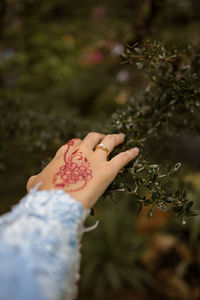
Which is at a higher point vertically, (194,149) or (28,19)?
(28,19)

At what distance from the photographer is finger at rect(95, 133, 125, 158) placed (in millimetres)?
964

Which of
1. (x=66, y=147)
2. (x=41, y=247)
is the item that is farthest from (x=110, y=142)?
(x=41, y=247)

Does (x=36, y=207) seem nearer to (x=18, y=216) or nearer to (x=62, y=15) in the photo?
(x=18, y=216)

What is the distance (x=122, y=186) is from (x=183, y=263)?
1742mm

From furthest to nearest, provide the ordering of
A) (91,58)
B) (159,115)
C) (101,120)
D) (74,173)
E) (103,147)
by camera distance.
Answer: (91,58), (101,120), (159,115), (103,147), (74,173)

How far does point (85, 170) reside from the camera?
893 millimetres

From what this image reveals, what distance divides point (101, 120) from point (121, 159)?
861mm

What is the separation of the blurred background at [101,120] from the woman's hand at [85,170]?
2.07 feet

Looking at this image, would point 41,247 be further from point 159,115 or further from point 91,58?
point 91,58

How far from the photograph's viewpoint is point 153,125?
1.21 metres

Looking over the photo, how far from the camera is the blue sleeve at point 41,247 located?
59cm

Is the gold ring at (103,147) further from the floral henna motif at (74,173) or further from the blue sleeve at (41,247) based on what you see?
the blue sleeve at (41,247)

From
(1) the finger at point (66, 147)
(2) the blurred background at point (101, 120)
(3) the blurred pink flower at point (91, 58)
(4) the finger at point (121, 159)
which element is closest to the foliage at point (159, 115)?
(4) the finger at point (121, 159)

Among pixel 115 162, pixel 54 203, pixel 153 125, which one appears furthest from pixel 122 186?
pixel 153 125
